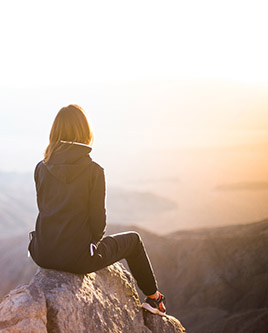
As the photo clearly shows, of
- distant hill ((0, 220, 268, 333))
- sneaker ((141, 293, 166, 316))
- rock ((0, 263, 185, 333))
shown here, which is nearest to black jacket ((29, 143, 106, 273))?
rock ((0, 263, 185, 333))

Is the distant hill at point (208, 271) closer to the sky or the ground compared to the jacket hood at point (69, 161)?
closer to the ground

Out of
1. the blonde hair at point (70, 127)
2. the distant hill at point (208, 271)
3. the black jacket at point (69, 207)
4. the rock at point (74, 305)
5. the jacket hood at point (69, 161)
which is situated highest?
the blonde hair at point (70, 127)

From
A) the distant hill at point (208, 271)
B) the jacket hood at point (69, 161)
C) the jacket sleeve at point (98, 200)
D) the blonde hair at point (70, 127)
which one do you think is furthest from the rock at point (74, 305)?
the distant hill at point (208, 271)

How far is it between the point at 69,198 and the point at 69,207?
6cm

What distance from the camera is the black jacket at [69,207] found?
3.13 meters

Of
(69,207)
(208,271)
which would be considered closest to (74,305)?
(69,207)

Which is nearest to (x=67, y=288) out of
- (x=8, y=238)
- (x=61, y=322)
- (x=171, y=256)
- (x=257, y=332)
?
(x=61, y=322)

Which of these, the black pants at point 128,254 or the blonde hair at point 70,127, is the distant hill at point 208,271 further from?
the blonde hair at point 70,127

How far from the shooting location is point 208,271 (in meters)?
11.1

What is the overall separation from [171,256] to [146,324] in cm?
805

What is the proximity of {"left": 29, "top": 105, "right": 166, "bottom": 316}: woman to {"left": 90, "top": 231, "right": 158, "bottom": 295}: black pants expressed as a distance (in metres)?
0.16

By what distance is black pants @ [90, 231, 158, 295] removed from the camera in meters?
3.41

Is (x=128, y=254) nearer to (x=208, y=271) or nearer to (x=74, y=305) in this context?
(x=74, y=305)

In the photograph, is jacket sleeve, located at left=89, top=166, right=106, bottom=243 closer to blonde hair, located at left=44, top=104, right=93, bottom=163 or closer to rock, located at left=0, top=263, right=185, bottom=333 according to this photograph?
blonde hair, located at left=44, top=104, right=93, bottom=163
